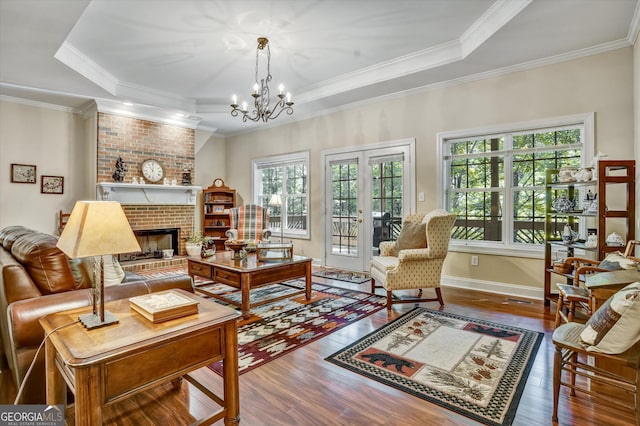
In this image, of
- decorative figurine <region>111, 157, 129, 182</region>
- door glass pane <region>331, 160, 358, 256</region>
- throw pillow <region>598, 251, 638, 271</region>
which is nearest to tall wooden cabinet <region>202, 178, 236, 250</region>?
decorative figurine <region>111, 157, 129, 182</region>

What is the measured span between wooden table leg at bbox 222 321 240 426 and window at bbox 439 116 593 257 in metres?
3.57

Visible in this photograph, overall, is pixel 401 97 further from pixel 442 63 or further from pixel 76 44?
pixel 76 44

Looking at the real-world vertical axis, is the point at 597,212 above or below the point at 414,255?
above

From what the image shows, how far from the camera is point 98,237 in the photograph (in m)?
1.31

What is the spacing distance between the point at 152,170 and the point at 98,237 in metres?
5.19

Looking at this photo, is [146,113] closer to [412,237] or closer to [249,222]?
[249,222]

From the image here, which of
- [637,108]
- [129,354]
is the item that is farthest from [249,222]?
[637,108]

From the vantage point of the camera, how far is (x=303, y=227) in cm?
622

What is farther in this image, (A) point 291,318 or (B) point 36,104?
(B) point 36,104

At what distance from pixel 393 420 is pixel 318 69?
4.07 metres

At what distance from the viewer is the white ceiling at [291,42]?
297 cm

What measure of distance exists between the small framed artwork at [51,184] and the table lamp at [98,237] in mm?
5064

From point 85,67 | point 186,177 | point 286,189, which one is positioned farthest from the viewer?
point 286,189

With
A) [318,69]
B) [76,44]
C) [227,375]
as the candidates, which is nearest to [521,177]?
[318,69]
